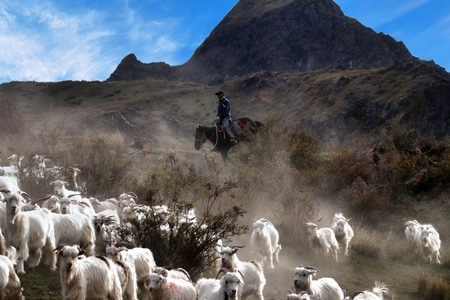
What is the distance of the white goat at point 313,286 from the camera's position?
786 centimetres

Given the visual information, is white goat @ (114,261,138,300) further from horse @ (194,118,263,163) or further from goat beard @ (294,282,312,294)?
horse @ (194,118,263,163)

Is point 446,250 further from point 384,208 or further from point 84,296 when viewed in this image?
point 84,296

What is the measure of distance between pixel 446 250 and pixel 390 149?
7.34 metres

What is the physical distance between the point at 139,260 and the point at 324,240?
6.12 metres

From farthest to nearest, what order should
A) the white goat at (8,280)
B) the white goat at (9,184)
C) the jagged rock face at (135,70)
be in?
the jagged rock face at (135,70) < the white goat at (9,184) < the white goat at (8,280)

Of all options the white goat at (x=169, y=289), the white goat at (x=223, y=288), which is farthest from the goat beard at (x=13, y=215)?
the white goat at (x=223, y=288)

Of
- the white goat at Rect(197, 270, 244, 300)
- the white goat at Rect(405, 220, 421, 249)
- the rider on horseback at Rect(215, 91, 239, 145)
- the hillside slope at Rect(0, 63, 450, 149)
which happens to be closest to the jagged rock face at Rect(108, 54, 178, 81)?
the hillside slope at Rect(0, 63, 450, 149)

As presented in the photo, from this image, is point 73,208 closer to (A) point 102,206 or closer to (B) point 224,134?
(A) point 102,206

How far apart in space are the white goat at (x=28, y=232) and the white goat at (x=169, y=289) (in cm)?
274

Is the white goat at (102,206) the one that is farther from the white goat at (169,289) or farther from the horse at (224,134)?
the horse at (224,134)

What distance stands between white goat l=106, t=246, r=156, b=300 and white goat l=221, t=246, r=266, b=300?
120 cm

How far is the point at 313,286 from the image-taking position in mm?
8172

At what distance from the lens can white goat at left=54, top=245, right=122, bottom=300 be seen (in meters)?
6.54

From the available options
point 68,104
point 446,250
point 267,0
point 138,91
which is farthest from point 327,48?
point 446,250
